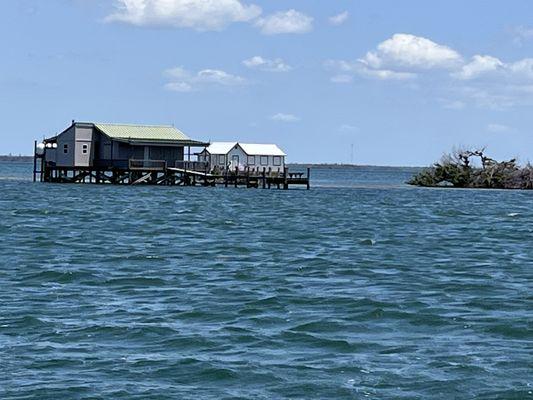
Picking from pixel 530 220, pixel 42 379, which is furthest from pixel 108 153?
pixel 42 379

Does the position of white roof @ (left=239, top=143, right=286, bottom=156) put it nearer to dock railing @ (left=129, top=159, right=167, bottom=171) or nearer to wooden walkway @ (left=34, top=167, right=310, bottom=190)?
wooden walkway @ (left=34, top=167, right=310, bottom=190)

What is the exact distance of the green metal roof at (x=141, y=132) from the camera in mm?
94375

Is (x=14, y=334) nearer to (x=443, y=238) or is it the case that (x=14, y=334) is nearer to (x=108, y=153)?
(x=443, y=238)

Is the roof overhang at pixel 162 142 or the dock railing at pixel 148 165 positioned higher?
the roof overhang at pixel 162 142

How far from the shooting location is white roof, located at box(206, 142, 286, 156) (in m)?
109

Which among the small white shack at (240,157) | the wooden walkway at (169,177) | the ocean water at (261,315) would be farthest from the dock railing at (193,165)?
the ocean water at (261,315)

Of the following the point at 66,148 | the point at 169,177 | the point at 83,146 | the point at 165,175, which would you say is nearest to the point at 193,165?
the point at 169,177

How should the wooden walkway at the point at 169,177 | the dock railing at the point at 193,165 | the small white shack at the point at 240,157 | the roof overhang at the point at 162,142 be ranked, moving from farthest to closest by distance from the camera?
the small white shack at the point at 240,157, the dock railing at the point at 193,165, the wooden walkway at the point at 169,177, the roof overhang at the point at 162,142

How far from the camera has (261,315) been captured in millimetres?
21562

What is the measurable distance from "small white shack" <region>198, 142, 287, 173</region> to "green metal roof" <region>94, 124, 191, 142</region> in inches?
397

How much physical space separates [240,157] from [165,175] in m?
14.8

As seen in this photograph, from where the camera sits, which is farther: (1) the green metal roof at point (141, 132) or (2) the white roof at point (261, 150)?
(2) the white roof at point (261, 150)

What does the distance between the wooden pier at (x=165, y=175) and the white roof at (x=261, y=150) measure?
4.19 metres

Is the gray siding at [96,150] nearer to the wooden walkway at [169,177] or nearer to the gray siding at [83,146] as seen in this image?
the gray siding at [83,146]
